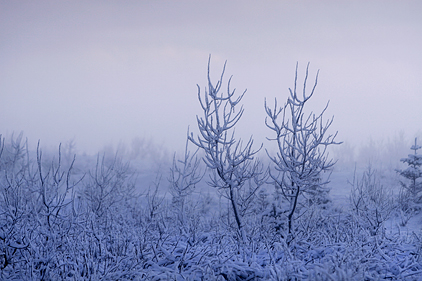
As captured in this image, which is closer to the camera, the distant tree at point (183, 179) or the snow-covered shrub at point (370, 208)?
the snow-covered shrub at point (370, 208)

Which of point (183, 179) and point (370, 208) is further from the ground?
point (183, 179)

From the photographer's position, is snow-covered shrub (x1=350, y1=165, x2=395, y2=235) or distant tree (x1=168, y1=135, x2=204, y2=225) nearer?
snow-covered shrub (x1=350, y1=165, x2=395, y2=235)

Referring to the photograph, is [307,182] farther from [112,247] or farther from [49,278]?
[49,278]

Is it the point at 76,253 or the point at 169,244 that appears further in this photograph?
the point at 169,244

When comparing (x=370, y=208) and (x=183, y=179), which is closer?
(x=370, y=208)

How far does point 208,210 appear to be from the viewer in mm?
25375

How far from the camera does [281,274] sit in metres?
3.58

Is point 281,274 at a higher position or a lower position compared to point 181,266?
higher

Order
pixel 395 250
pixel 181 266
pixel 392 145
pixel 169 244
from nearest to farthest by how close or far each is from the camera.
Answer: pixel 181 266
pixel 395 250
pixel 169 244
pixel 392 145

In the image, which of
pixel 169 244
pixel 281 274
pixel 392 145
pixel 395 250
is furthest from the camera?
pixel 392 145

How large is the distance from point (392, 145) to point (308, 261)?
317 feet

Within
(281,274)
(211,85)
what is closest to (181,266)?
(281,274)

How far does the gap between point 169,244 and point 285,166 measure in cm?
278

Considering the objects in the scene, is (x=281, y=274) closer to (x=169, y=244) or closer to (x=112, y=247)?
(x=169, y=244)
